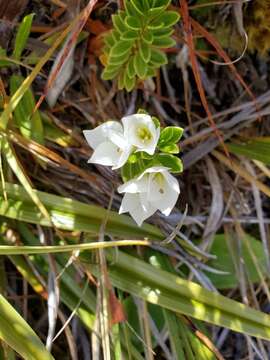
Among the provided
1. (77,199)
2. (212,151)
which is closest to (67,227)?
(77,199)

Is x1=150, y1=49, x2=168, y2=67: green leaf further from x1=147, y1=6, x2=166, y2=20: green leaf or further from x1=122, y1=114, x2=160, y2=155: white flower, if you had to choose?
x1=122, y1=114, x2=160, y2=155: white flower

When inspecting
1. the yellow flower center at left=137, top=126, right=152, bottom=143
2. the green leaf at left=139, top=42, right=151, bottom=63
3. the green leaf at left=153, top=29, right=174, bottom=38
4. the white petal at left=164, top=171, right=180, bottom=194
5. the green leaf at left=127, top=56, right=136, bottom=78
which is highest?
the green leaf at left=153, top=29, right=174, bottom=38

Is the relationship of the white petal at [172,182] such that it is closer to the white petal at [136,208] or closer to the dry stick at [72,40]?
the white petal at [136,208]

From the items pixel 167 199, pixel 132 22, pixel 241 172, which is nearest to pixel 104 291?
pixel 167 199

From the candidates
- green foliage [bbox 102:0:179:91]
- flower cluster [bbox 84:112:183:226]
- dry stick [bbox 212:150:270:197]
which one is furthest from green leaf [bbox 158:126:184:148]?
dry stick [bbox 212:150:270:197]

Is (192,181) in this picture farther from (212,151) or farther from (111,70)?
(111,70)

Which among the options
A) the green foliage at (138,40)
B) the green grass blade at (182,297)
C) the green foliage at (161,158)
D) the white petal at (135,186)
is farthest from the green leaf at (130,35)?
the green grass blade at (182,297)

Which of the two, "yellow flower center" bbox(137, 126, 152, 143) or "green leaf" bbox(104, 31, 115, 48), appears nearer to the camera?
"yellow flower center" bbox(137, 126, 152, 143)
